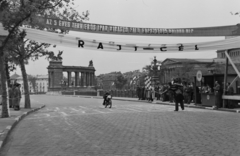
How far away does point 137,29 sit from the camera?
2212cm

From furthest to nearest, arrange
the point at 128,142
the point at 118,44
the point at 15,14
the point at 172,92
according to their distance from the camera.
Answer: the point at 172,92, the point at 118,44, the point at 15,14, the point at 128,142

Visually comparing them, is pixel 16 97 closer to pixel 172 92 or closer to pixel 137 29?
pixel 137 29

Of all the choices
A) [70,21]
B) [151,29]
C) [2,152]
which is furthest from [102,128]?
[151,29]

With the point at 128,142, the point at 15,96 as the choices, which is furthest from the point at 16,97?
the point at 128,142

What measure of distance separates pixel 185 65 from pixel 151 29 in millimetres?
85405

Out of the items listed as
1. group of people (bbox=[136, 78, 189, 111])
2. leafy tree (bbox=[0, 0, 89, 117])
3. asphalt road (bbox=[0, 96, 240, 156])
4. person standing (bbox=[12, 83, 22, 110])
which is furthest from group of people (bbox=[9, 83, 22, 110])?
asphalt road (bbox=[0, 96, 240, 156])

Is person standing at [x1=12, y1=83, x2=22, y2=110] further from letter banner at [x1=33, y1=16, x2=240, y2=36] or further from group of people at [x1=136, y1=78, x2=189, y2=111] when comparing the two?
group of people at [x1=136, y1=78, x2=189, y2=111]

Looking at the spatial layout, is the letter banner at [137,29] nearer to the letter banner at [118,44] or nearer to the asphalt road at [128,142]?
the letter banner at [118,44]

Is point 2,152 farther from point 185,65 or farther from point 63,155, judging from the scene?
point 185,65

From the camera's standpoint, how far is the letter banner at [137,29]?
20183mm

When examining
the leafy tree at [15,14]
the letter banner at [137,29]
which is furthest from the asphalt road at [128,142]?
the letter banner at [137,29]

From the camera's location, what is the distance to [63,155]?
721 cm

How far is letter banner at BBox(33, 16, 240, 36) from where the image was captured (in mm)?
20183

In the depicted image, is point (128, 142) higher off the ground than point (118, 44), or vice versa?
point (118, 44)
